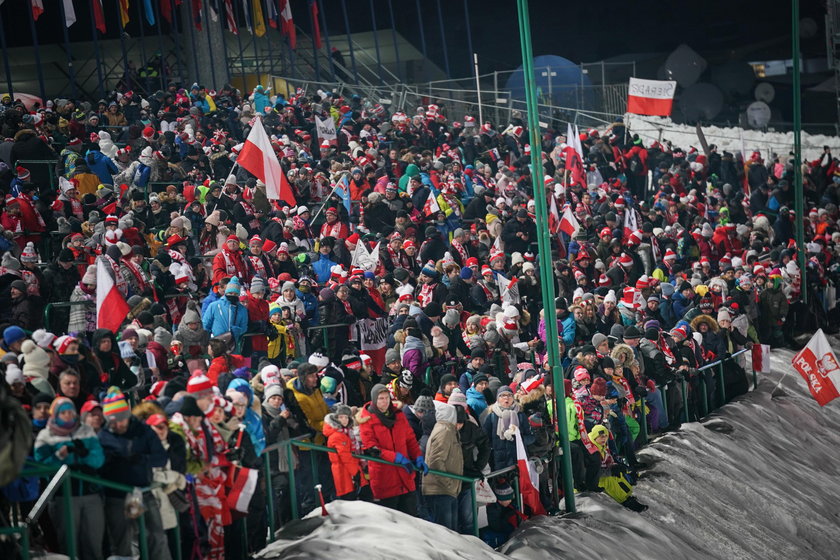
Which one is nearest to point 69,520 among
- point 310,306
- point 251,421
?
point 251,421

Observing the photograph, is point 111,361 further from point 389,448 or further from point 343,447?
point 389,448

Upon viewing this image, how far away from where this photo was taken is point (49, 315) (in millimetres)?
14930

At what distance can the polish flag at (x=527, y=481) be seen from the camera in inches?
539

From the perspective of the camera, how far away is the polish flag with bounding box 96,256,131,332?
1398 cm

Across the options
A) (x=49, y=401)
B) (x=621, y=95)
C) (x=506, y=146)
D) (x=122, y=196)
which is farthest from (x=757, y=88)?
(x=49, y=401)

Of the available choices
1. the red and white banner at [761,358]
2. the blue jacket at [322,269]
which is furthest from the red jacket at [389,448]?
the red and white banner at [761,358]

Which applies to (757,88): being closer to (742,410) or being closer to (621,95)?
(621,95)

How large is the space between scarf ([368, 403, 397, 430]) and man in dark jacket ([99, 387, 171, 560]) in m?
2.89

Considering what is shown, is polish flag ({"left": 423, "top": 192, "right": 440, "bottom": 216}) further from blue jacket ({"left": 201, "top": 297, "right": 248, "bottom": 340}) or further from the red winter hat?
blue jacket ({"left": 201, "top": 297, "right": 248, "bottom": 340})

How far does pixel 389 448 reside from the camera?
12.2 m

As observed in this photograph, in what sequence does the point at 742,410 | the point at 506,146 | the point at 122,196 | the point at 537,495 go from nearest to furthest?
1. the point at 537,495
2. the point at 122,196
3. the point at 742,410
4. the point at 506,146

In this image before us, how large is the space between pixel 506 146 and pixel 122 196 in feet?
40.1

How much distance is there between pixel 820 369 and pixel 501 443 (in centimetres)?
879

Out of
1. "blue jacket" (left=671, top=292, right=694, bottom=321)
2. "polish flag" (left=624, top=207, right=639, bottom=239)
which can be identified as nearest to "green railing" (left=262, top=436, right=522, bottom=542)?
"blue jacket" (left=671, top=292, right=694, bottom=321)
